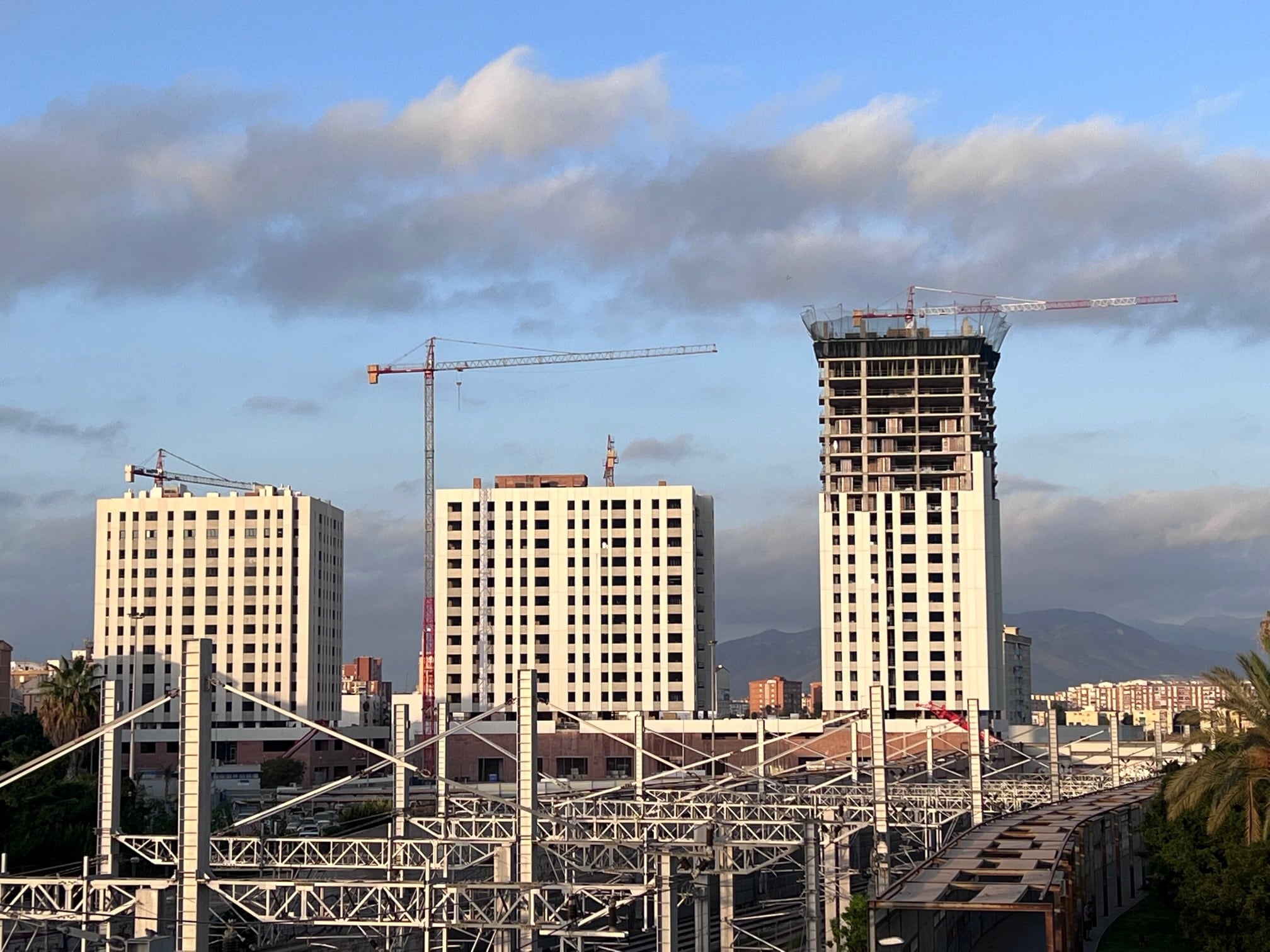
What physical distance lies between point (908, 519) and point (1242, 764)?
12188 centimetres

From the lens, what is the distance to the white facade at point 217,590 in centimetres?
18950

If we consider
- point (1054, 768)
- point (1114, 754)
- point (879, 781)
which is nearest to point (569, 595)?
point (1114, 754)

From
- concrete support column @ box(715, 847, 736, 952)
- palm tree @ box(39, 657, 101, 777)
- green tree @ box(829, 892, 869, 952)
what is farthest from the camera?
palm tree @ box(39, 657, 101, 777)

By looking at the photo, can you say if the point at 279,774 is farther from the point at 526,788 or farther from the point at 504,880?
the point at 526,788

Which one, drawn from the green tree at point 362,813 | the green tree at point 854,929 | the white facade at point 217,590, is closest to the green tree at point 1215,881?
the green tree at point 854,929

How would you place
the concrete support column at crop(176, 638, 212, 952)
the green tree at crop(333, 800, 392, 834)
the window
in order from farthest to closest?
1. the window
2. the green tree at crop(333, 800, 392, 834)
3. the concrete support column at crop(176, 638, 212, 952)

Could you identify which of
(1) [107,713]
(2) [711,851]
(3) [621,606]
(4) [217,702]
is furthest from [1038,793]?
(4) [217,702]

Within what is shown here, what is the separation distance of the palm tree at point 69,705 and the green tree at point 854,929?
59543 mm

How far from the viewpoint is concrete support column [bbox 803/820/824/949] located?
179 ft

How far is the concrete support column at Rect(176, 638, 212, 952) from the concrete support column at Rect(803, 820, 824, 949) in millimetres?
22612

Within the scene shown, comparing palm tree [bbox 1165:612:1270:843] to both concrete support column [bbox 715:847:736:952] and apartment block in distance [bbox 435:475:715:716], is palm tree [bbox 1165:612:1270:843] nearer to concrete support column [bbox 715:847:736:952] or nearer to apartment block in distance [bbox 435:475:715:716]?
concrete support column [bbox 715:847:736:952]

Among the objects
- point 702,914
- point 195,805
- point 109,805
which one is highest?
point 195,805

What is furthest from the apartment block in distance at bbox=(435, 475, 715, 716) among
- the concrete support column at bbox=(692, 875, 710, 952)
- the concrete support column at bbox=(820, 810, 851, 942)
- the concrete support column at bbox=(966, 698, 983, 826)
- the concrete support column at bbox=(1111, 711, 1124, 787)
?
the concrete support column at bbox=(692, 875, 710, 952)

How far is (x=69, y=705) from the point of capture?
345 feet
